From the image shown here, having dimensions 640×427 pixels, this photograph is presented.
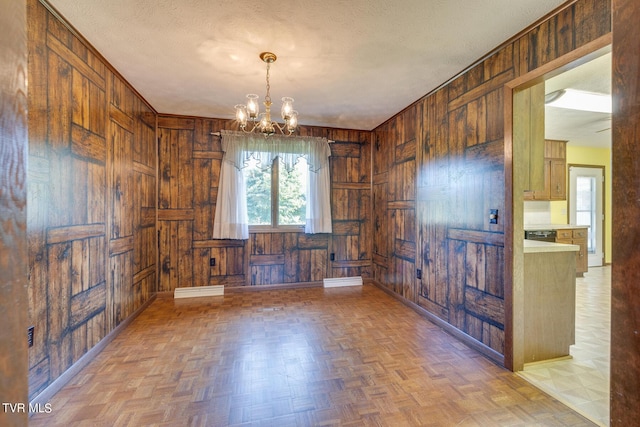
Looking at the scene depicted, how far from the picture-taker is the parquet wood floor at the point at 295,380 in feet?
5.39

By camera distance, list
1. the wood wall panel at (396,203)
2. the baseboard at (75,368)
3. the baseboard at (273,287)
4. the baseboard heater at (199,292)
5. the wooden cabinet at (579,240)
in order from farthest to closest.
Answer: the wooden cabinet at (579,240) → the baseboard at (273,287) → the baseboard heater at (199,292) → the wood wall panel at (396,203) → the baseboard at (75,368)

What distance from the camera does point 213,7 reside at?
5.95 ft

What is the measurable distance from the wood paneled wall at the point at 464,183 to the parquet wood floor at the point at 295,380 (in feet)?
1.33

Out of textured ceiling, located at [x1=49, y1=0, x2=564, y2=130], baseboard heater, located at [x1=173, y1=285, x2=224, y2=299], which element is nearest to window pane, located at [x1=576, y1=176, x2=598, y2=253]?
textured ceiling, located at [x1=49, y1=0, x2=564, y2=130]

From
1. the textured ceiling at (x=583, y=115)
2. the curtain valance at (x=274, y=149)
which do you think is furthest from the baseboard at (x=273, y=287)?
the textured ceiling at (x=583, y=115)

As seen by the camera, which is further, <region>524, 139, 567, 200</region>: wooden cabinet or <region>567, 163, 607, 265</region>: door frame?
<region>567, 163, 607, 265</region>: door frame

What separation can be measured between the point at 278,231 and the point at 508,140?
3162 mm

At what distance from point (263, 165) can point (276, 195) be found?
1.73 feet

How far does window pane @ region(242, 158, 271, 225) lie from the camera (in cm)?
427

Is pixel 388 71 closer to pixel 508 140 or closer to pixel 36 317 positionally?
pixel 508 140

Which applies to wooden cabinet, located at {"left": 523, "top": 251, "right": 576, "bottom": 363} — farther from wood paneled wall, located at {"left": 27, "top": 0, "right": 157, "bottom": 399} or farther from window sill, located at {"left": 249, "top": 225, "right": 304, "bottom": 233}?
wood paneled wall, located at {"left": 27, "top": 0, "right": 157, "bottom": 399}

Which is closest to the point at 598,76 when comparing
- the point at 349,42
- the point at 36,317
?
the point at 349,42

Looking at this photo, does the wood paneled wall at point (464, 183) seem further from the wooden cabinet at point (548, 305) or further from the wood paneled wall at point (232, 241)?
the wood paneled wall at point (232, 241)

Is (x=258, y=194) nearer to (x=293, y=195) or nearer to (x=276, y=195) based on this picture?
(x=276, y=195)
